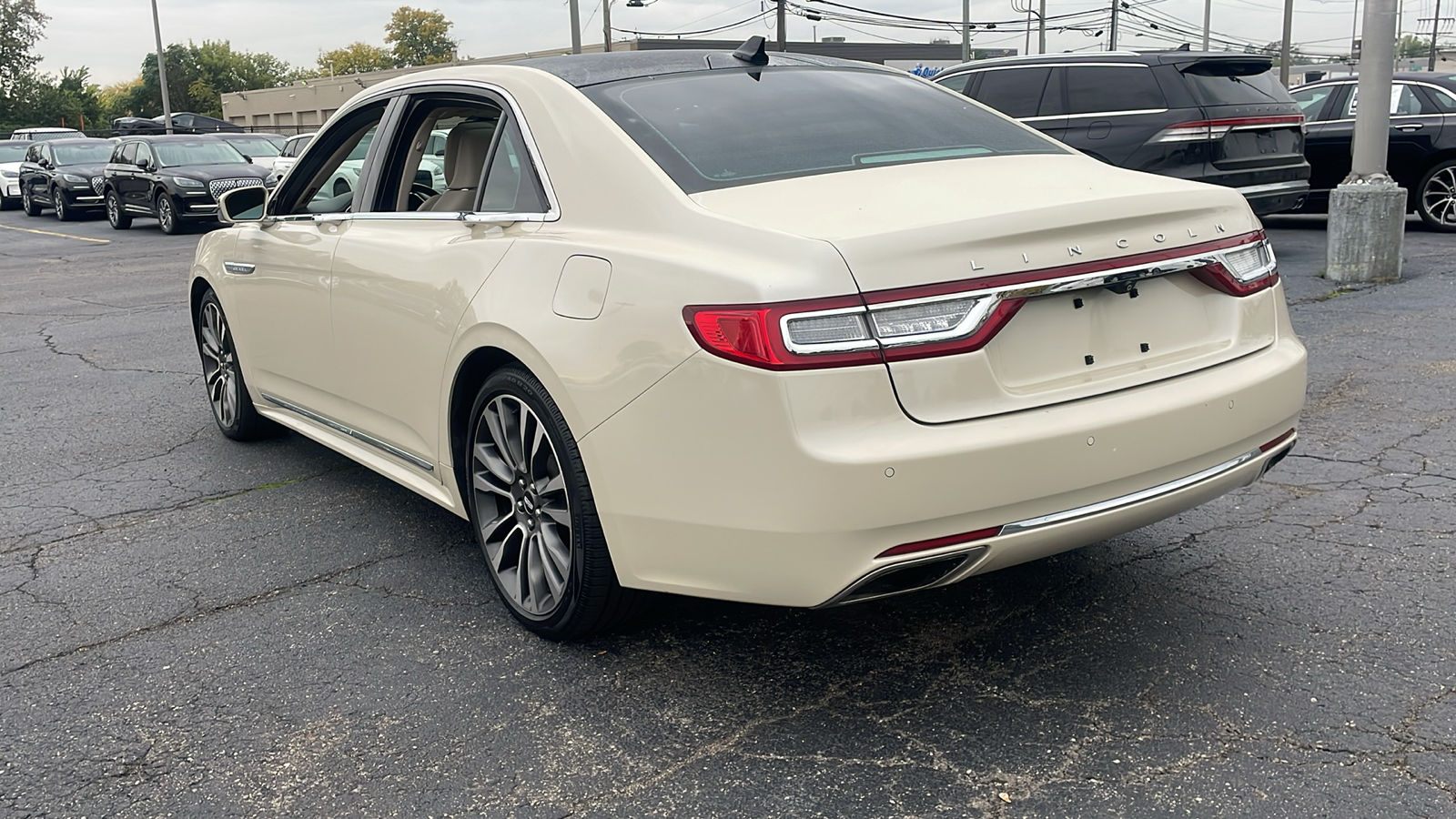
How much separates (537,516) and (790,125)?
4.29 feet

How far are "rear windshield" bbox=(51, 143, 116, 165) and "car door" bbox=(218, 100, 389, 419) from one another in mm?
24208

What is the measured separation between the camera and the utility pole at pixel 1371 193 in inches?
354

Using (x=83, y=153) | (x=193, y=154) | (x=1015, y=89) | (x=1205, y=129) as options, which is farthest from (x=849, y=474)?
(x=83, y=153)

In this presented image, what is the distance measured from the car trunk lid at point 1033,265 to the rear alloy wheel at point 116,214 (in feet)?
73.4

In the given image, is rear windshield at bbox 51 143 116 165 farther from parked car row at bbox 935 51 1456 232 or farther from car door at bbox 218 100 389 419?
car door at bbox 218 100 389 419

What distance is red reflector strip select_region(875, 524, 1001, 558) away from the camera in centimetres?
271

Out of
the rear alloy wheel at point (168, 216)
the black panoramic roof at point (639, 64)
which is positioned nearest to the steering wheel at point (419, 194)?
the black panoramic roof at point (639, 64)

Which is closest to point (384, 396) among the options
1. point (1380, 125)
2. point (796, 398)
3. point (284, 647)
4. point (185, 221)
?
point (284, 647)

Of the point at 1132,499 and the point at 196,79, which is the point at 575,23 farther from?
the point at 196,79

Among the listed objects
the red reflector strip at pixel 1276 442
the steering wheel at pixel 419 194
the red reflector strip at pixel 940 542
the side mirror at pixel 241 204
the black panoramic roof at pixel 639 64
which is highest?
the black panoramic roof at pixel 639 64

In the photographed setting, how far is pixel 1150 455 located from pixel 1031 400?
0.35 meters

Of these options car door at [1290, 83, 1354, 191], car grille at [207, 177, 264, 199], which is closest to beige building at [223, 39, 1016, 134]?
car grille at [207, 177, 264, 199]

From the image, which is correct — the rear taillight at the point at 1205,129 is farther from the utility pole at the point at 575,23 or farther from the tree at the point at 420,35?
the tree at the point at 420,35

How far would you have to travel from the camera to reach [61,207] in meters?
25.8
